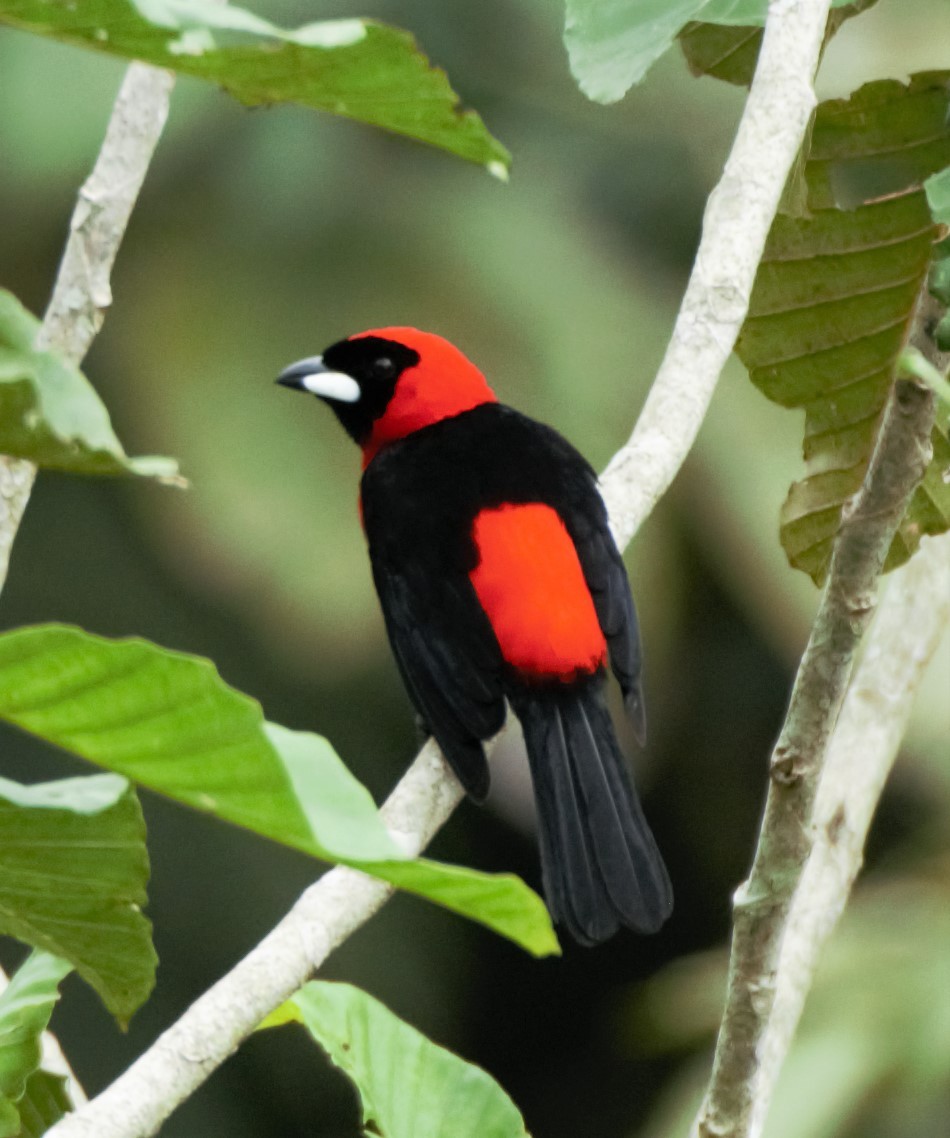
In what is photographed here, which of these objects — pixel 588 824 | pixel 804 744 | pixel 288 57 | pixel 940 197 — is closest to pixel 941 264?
pixel 940 197

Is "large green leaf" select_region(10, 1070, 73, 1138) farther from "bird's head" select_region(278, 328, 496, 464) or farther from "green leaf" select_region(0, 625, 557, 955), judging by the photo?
"bird's head" select_region(278, 328, 496, 464)

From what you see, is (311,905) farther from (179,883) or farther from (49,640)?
(179,883)

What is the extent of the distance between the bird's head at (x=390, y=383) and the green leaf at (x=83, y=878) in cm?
248

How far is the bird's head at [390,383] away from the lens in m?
3.57

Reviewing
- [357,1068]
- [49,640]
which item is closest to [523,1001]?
[357,1068]

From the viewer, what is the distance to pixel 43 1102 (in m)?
1.54

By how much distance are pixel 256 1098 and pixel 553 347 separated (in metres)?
2.97

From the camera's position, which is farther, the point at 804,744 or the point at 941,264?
the point at 804,744

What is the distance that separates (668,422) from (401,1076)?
1.06m

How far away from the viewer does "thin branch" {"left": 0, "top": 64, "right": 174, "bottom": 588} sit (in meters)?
1.85

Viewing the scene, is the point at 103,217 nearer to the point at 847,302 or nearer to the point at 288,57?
the point at 847,302

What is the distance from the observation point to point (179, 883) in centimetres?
587

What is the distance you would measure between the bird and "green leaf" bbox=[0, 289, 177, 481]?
1.78 metres

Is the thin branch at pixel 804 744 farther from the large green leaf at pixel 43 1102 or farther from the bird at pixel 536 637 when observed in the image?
the bird at pixel 536 637
